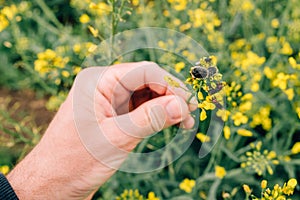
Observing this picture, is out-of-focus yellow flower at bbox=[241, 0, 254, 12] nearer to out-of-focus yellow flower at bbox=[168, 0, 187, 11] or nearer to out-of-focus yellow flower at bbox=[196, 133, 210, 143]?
out-of-focus yellow flower at bbox=[168, 0, 187, 11]

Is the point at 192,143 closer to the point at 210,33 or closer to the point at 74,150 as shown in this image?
the point at 210,33

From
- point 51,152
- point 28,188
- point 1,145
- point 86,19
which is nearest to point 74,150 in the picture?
point 51,152

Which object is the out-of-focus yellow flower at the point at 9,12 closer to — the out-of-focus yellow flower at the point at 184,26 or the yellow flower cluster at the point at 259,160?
the out-of-focus yellow flower at the point at 184,26

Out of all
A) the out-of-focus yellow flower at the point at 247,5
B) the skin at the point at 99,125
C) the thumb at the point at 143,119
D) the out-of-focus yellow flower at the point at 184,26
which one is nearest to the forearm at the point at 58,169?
the skin at the point at 99,125

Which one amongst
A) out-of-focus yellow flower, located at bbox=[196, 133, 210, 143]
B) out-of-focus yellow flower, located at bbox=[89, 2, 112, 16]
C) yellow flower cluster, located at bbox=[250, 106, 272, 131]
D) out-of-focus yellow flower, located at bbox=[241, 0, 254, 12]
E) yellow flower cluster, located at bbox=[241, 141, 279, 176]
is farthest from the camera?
out-of-focus yellow flower, located at bbox=[241, 0, 254, 12]

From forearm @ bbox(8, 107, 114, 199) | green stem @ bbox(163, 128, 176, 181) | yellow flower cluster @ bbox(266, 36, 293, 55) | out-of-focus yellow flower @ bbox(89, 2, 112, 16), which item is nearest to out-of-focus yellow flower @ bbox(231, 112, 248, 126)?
green stem @ bbox(163, 128, 176, 181)

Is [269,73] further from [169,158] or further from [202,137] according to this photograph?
[169,158]

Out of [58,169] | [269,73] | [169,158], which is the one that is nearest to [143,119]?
[58,169]

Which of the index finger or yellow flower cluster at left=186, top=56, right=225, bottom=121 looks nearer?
yellow flower cluster at left=186, top=56, right=225, bottom=121

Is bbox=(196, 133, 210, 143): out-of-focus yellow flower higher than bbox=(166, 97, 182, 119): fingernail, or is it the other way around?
bbox=(166, 97, 182, 119): fingernail
